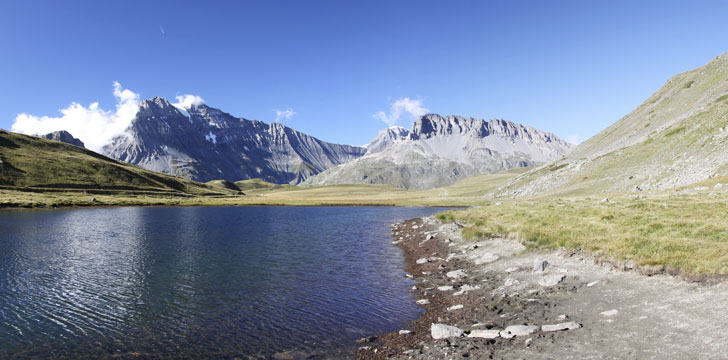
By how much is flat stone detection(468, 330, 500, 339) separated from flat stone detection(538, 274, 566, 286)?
27.4ft

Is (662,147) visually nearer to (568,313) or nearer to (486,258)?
(486,258)

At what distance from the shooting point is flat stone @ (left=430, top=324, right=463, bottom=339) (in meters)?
17.3

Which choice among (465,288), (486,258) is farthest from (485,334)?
(486,258)

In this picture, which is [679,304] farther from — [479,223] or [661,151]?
[661,151]

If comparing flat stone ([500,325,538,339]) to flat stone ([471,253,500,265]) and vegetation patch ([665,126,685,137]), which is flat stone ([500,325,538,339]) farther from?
vegetation patch ([665,126,685,137])

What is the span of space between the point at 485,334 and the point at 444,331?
2.07 m

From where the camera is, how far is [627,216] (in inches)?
1339

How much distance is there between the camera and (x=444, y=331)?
17.6 meters

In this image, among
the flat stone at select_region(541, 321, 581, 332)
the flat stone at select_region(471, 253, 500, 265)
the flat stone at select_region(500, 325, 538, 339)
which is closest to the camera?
the flat stone at select_region(541, 321, 581, 332)

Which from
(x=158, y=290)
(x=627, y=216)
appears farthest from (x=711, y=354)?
(x=158, y=290)

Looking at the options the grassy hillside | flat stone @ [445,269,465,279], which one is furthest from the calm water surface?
the grassy hillside

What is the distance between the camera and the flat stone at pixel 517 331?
16.0 meters

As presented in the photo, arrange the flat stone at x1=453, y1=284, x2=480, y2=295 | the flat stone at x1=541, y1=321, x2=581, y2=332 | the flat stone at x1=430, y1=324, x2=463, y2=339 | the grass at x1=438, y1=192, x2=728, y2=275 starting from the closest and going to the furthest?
the flat stone at x1=541, y1=321, x2=581, y2=332 < the flat stone at x1=430, y1=324, x2=463, y2=339 < the grass at x1=438, y1=192, x2=728, y2=275 < the flat stone at x1=453, y1=284, x2=480, y2=295

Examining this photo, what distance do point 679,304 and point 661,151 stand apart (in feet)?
344
